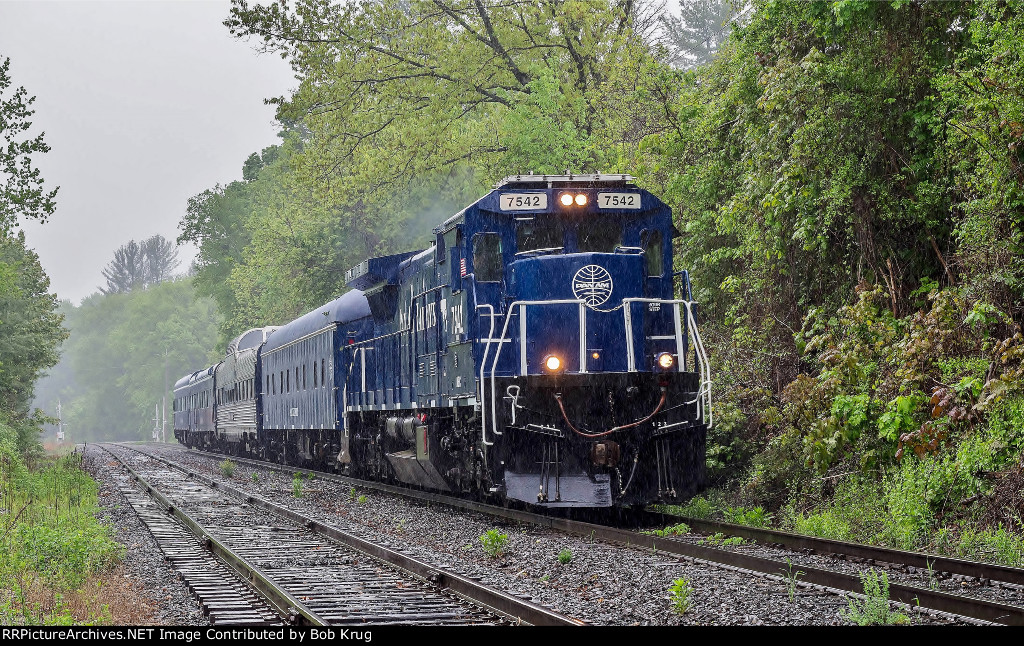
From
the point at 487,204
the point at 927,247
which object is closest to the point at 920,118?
the point at 927,247

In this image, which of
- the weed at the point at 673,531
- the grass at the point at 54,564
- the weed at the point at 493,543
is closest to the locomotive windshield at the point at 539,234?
the weed at the point at 673,531

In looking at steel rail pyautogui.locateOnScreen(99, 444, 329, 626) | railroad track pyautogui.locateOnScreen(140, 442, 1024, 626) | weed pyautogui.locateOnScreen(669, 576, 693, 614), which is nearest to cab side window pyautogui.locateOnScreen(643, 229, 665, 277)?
railroad track pyautogui.locateOnScreen(140, 442, 1024, 626)

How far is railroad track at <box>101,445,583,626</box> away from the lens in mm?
7309

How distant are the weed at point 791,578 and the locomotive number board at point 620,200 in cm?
532

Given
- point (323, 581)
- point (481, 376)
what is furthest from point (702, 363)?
point (323, 581)

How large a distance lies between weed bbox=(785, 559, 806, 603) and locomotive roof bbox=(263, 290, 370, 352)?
490 inches

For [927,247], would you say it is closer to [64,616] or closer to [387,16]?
[64,616]

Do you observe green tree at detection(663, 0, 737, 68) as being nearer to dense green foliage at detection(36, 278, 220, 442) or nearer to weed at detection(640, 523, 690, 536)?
dense green foliage at detection(36, 278, 220, 442)

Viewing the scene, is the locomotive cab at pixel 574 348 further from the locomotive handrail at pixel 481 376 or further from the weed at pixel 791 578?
the weed at pixel 791 578

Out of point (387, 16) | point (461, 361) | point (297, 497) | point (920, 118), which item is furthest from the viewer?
point (387, 16)

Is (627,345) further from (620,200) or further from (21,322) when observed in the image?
(21,322)

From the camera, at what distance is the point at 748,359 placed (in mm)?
14875

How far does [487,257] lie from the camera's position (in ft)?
42.0

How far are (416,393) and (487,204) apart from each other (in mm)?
4022
